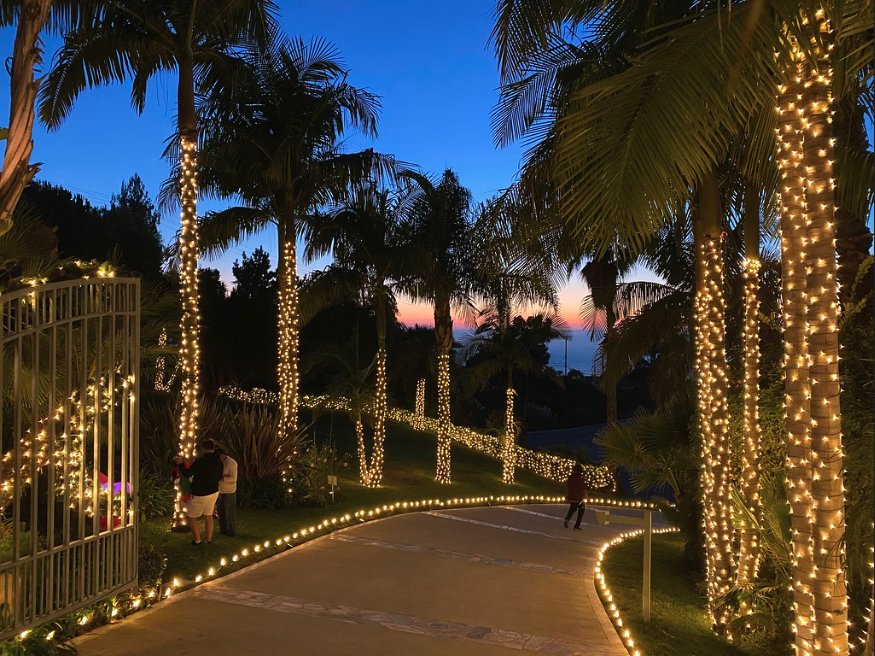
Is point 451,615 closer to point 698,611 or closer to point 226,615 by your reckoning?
point 226,615

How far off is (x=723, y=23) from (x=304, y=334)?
3727 cm

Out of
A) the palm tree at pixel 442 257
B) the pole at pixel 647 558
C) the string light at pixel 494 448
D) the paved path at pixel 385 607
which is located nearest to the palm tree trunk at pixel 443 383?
the palm tree at pixel 442 257

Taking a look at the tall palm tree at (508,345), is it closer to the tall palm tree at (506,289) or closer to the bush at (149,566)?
the tall palm tree at (506,289)

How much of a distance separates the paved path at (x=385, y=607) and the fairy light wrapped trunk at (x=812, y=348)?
243cm

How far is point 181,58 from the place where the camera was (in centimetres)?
1203

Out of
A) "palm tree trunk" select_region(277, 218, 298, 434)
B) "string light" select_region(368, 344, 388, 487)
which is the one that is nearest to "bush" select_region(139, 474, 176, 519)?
"palm tree trunk" select_region(277, 218, 298, 434)

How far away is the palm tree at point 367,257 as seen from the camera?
19359mm

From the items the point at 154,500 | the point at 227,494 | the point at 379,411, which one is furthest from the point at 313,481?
the point at 227,494

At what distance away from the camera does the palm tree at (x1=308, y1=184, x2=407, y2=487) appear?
762 inches

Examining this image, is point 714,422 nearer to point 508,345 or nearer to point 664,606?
point 664,606

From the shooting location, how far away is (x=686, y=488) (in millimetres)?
13305

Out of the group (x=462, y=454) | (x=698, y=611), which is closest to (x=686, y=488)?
(x=698, y=611)

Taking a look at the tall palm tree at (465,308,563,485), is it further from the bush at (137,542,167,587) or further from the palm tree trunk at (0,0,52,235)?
the palm tree trunk at (0,0,52,235)

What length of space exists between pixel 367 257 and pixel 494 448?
19.5 m
